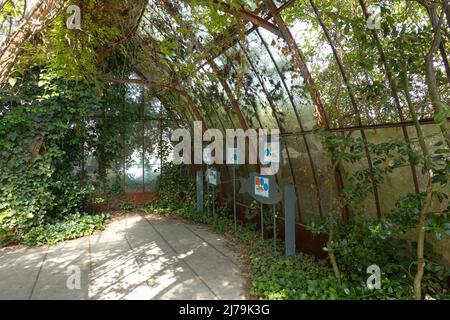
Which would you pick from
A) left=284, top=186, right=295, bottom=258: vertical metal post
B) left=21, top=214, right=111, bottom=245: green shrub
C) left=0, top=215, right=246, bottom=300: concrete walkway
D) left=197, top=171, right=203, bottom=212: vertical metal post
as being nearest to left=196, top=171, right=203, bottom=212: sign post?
left=197, top=171, right=203, bottom=212: vertical metal post

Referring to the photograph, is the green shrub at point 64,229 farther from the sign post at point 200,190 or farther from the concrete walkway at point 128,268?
the sign post at point 200,190

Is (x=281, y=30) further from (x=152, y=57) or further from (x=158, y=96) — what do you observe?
(x=158, y=96)

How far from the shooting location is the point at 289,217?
438 centimetres

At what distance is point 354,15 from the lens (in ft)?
10.6

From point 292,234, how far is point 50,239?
4.68 meters

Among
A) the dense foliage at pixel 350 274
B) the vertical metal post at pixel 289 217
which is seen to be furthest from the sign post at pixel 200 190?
the vertical metal post at pixel 289 217

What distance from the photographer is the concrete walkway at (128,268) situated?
11.7 ft

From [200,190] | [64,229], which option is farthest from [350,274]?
[64,229]

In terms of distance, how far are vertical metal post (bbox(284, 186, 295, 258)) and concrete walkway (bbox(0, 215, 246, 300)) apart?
34.9 inches

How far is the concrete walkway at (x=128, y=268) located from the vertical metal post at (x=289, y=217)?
89cm

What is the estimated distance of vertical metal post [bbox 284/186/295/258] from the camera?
436 centimetres

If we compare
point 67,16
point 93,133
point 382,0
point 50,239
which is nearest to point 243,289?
point 382,0

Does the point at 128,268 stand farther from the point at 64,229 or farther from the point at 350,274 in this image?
the point at 350,274

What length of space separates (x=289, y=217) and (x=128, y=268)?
2598 mm
